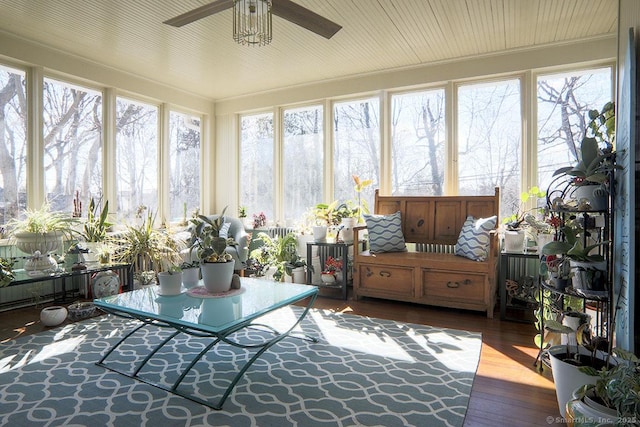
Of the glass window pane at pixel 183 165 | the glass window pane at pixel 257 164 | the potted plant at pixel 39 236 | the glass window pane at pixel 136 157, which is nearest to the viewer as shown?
the potted plant at pixel 39 236

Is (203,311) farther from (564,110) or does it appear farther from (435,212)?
(564,110)

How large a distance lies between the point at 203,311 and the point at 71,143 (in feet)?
11.2

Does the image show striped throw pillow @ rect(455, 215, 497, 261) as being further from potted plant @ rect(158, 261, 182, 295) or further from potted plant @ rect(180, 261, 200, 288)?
potted plant @ rect(158, 261, 182, 295)

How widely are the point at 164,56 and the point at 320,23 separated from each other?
8.27 ft

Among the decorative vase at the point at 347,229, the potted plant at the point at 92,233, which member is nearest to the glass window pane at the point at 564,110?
the decorative vase at the point at 347,229

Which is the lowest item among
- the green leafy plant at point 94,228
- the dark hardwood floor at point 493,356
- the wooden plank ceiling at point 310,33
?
the dark hardwood floor at point 493,356

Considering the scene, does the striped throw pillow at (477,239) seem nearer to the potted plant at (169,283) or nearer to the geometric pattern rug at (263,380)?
the geometric pattern rug at (263,380)

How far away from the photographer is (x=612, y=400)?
4.80 feet

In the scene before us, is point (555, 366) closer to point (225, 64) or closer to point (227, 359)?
point (227, 359)

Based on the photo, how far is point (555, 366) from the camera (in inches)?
77.8

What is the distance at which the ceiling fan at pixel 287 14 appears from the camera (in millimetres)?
2543

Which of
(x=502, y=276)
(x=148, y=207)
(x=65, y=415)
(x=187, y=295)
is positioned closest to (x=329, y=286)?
(x=502, y=276)

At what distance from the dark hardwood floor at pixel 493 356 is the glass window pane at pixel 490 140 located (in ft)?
4.95

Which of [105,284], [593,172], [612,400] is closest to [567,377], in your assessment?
[612,400]
